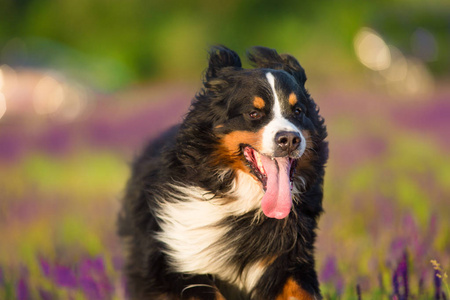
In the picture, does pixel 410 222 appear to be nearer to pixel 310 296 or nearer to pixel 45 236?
pixel 310 296

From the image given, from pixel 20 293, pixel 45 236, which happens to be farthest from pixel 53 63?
pixel 20 293

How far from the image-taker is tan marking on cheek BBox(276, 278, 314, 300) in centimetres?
377

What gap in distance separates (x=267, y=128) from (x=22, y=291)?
6.61ft

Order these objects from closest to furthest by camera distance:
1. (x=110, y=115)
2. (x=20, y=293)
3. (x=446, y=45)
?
(x=20, y=293) < (x=110, y=115) < (x=446, y=45)

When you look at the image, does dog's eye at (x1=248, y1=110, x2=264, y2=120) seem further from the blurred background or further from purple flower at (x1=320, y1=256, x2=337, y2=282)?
purple flower at (x1=320, y1=256, x2=337, y2=282)

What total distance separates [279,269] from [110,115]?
8.77m

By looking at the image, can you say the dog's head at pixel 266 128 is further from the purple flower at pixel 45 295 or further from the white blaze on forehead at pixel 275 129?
the purple flower at pixel 45 295

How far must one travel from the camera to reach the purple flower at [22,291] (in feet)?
14.8

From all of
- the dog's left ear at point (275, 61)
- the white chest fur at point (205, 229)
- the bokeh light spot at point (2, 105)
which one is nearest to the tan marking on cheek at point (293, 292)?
the white chest fur at point (205, 229)

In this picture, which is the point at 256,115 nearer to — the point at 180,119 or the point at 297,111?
the point at 297,111

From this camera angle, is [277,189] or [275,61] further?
[275,61]

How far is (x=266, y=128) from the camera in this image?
3.82 meters

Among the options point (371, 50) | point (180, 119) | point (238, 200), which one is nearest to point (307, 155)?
point (238, 200)

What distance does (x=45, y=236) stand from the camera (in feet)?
20.1
